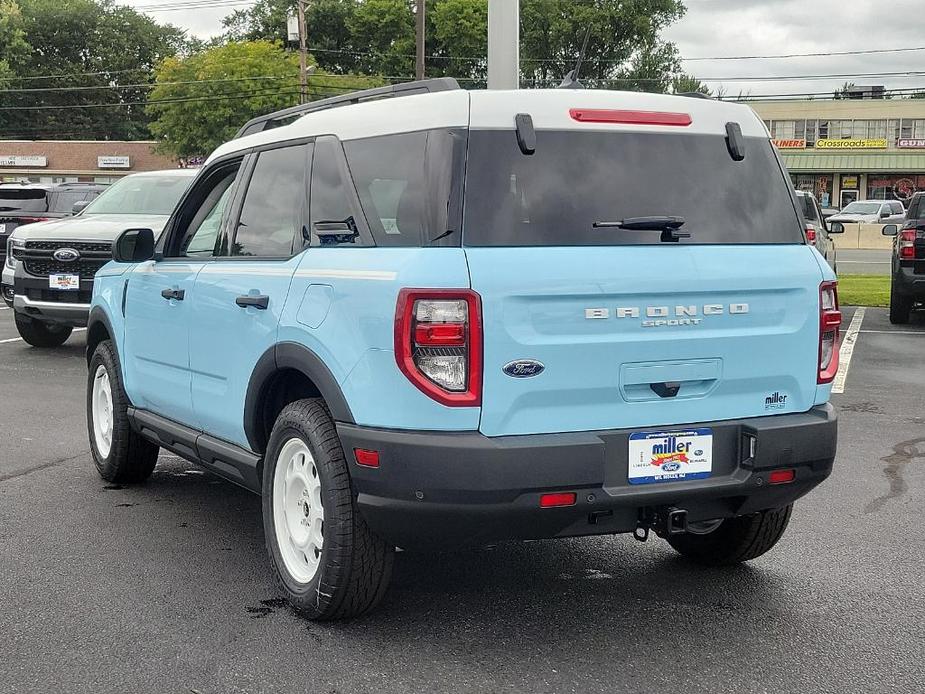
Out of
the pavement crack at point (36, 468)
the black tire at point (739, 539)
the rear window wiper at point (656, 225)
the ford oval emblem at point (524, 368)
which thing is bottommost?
the pavement crack at point (36, 468)

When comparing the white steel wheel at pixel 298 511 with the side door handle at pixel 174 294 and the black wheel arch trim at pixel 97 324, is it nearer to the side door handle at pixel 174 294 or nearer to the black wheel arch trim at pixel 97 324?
the side door handle at pixel 174 294

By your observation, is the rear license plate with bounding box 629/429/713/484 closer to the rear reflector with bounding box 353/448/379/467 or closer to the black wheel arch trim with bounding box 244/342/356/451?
the rear reflector with bounding box 353/448/379/467

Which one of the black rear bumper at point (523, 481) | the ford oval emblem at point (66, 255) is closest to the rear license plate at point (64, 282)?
the ford oval emblem at point (66, 255)

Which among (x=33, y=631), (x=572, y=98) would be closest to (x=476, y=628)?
(x=33, y=631)

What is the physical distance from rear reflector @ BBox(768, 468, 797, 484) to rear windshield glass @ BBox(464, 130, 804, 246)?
865mm

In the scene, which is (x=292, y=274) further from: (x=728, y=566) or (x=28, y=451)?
(x=28, y=451)

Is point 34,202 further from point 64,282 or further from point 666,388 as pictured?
point 666,388

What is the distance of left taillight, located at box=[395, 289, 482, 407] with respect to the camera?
3748 millimetres

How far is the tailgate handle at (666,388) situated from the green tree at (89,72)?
96.7 meters

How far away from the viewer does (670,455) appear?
4031 millimetres

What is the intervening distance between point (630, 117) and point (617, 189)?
0.30 metres

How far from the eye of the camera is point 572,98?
13.7 feet

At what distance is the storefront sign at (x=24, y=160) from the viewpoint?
266 ft

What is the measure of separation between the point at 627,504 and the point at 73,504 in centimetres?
348
